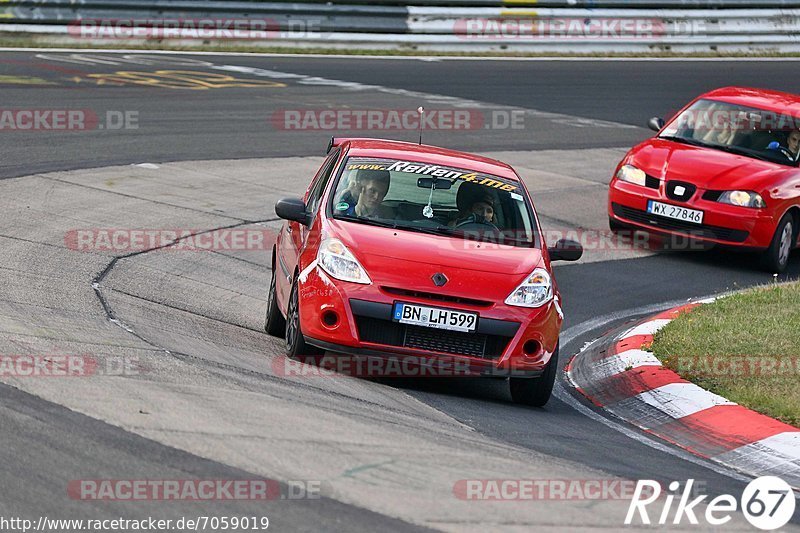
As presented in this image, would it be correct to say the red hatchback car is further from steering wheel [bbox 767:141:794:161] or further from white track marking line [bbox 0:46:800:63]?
white track marking line [bbox 0:46:800:63]

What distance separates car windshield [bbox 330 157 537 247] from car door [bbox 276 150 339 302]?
26 centimetres

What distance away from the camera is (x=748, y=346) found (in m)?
9.24

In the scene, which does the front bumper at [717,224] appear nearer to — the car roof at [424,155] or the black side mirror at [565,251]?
the car roof at [424,155]

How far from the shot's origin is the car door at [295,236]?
8.76 meters

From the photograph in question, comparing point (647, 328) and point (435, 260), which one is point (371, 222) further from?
point (647, 328)

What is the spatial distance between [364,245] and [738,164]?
7007 mm

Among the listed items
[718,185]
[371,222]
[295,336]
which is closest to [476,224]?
[371,222]

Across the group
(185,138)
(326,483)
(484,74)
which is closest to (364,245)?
(326,483)

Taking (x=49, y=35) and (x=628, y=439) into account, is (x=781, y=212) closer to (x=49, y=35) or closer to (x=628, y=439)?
(x=628, y=439)

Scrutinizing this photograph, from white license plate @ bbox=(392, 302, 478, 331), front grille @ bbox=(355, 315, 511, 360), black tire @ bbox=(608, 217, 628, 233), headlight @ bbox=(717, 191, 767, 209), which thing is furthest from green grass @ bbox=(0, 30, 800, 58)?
white license plate @ bbox=(392, 302, 478, 331)

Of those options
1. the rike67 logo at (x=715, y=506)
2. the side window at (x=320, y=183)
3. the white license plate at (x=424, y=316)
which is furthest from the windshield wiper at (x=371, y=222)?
the rike67 logo at (x=715, y=506)

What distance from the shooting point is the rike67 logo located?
223 inches

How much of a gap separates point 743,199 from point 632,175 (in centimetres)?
123

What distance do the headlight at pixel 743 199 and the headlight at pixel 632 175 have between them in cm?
86
